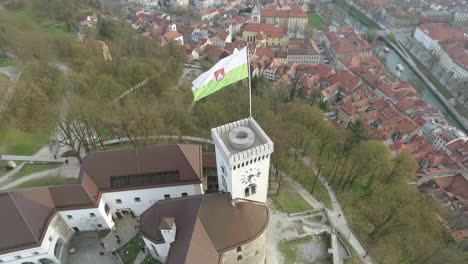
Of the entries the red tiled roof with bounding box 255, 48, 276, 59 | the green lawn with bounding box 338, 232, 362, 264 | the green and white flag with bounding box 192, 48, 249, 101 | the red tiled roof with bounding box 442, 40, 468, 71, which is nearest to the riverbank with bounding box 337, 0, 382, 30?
the red tiled roof with bounding box 442, 40, 468, 71

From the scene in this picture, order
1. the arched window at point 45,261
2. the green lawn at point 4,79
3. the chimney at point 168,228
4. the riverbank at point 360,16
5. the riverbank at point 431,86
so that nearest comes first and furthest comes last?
the chimney at point 168,228 < the arched window at point 45,261 < the green lawn at point 4,79 < the riverbank at point 431,86 < the riverbank at point 360,16

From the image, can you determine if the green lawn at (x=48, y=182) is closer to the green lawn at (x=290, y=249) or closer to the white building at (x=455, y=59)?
the green lawn at (x=290, y=249)

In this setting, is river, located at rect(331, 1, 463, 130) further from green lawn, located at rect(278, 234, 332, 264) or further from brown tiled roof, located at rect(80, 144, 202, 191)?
brown tiled roof, located at rect(80, 144, 202, 191)

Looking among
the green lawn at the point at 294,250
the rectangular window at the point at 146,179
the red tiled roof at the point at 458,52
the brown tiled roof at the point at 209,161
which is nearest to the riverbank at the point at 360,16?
the red tiled roof at the point at 458,52

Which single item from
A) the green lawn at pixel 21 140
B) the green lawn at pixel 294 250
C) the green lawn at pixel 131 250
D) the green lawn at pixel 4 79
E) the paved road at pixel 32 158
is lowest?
the green lawn at pixel 294 250

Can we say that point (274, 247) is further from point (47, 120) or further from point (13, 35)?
point (13, 35)

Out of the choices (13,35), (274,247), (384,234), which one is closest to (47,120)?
(13,35)
